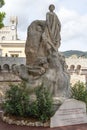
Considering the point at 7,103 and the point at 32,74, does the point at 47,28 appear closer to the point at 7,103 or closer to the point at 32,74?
the point at 32,74

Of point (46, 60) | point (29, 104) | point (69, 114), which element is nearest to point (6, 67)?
point (46, 60)

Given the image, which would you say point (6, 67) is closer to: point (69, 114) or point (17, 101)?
point (17, 101)

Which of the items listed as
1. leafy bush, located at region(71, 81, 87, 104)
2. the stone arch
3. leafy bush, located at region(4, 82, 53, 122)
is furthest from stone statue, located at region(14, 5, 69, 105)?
the stone arch

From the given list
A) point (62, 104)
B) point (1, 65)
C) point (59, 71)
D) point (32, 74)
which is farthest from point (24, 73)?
point (1, 65)

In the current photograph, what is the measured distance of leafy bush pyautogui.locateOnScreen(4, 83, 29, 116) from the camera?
12.1 m

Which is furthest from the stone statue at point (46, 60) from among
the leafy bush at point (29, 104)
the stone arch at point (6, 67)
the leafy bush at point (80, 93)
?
the stone arch at point (6, 67)

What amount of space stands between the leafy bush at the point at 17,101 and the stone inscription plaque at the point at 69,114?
0.96 metres

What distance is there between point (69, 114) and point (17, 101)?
167 centimetres

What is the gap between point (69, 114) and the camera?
12227 mm

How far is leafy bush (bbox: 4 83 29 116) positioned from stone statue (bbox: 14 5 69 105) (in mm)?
795

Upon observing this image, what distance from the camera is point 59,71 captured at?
44.6 feet

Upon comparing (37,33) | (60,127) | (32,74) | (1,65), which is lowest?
(1,65)

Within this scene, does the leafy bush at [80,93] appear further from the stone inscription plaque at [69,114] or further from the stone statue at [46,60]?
the stone inscription plaque at [69,114]

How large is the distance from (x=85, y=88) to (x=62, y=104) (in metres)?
2.74
